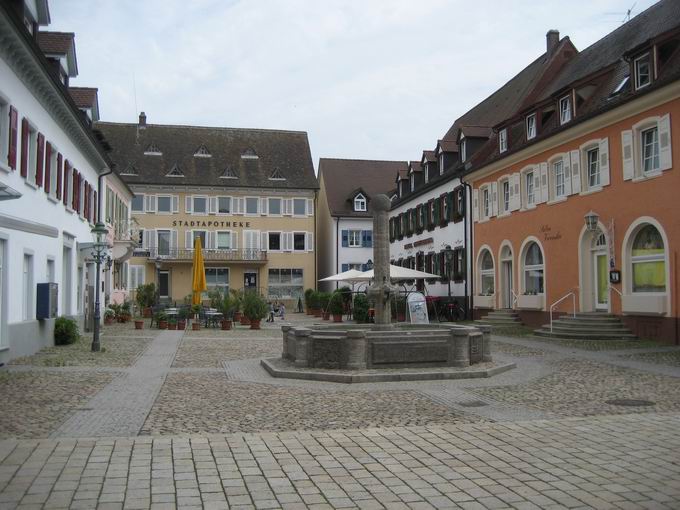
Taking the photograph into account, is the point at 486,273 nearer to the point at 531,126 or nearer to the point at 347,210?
the point at 531,126

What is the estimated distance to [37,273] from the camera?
18.1 metres

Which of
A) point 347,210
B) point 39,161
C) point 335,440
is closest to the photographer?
point 335,440

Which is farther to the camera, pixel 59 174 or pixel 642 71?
pixel 642 71

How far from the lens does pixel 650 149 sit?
2083cm

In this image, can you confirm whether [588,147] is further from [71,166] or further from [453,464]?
[453,464]

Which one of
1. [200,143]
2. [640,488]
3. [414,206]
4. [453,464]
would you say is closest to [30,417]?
[453,464]

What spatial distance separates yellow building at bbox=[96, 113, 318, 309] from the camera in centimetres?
5269

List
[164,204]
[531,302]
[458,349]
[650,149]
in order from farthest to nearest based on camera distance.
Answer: [164,204] → [531,302] → [650,149] → [458,349]

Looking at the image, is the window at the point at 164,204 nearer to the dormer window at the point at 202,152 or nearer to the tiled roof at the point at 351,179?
the dormer window at the point at 202,152

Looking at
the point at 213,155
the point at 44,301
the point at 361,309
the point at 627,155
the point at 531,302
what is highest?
the point at 213,155

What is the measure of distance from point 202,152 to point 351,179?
38.7 ft

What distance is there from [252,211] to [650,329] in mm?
37831

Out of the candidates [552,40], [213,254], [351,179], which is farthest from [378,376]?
[351,179]

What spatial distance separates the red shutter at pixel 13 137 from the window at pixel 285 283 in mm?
38451
